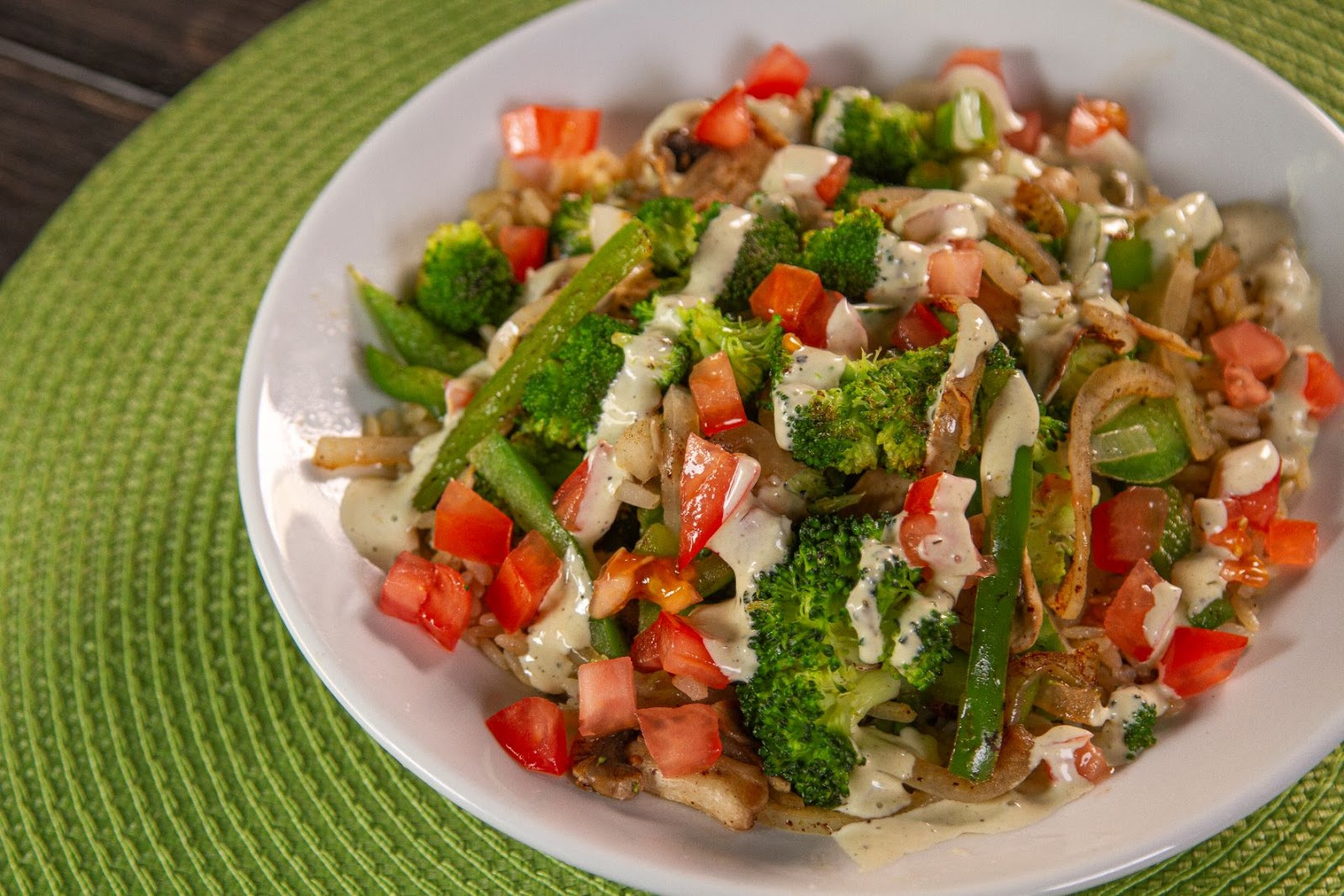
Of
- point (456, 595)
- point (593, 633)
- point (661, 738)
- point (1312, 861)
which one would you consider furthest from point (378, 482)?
point (1312, 861)

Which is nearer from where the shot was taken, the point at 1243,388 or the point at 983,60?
the point at 1243,388

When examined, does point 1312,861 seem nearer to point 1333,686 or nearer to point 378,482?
point 1333,686

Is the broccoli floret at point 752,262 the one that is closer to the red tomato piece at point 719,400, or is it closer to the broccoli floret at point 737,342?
the broccoli floret at point 737,342

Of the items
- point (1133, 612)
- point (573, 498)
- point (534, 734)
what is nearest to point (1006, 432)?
point (1133, 612)

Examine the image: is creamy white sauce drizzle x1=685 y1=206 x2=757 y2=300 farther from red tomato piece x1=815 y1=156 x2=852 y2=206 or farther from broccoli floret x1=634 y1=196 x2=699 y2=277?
red tomato piece x1=815 y1=156 x2=852 y2=206

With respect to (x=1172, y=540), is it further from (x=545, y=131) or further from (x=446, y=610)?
(x=545, y=131)

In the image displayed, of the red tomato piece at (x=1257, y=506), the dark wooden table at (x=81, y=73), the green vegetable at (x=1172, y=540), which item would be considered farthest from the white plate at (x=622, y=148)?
the dark wooden table at (x=81, y=73)
